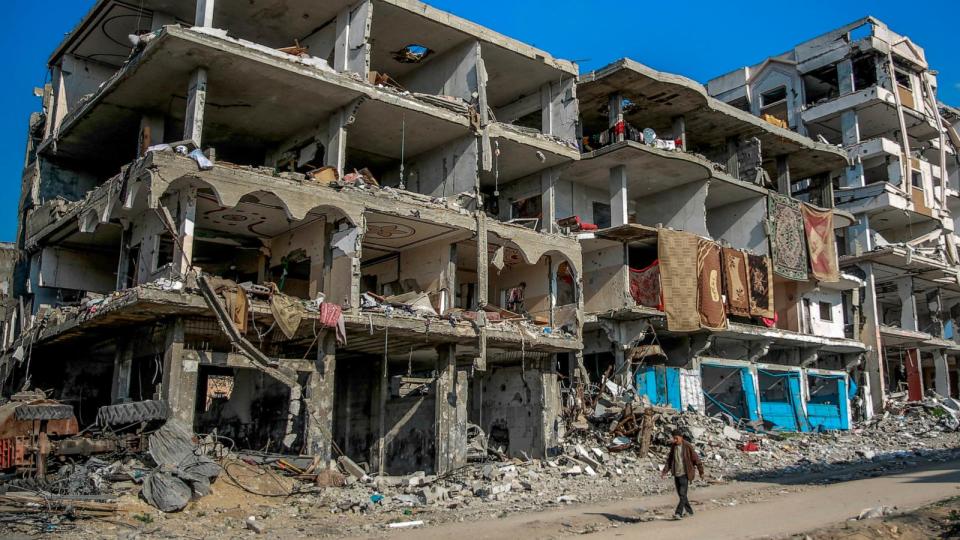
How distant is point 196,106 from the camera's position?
19.8 metres

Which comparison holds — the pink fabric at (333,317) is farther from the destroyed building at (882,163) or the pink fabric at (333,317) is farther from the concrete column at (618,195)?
the destroyed building at (882,163)

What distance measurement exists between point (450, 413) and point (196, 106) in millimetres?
10046

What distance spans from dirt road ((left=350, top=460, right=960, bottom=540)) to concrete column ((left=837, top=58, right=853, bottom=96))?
25.2 m

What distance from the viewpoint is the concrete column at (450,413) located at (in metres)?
21.3

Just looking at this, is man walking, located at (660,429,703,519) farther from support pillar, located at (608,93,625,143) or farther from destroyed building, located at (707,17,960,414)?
destroyed building, located at (707,17,960,414)

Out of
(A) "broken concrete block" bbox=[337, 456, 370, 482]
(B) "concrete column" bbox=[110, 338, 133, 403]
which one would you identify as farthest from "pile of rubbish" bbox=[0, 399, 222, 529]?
(A) "broken concrete block" bbox=[337, 456, 370, 482]

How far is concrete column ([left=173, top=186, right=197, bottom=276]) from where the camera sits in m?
18.3

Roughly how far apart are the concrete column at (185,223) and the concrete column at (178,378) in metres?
1.51

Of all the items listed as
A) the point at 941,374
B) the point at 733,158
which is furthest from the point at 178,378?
the point at 941,374

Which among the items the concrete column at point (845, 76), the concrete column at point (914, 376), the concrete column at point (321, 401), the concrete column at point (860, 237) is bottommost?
the concrete column at point (321, 401)

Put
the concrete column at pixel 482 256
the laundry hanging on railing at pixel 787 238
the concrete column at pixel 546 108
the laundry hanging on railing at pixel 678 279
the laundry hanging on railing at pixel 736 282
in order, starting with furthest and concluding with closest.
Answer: the laundry hanging on railing at pixel 787 238 → the laundry hanging on railing at pixel 736 282 → the laundry hanging on railing at pixel 678 279 → the concrete column at pixel 546 108 → the concrete column at pixel 482 256

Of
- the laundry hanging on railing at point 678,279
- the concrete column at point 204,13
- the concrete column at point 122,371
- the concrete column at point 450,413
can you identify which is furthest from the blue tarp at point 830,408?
the concrete column at point 204,13

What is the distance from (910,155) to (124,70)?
36.8 meters

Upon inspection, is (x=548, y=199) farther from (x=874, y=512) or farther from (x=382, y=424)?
(x=874, y=512)
